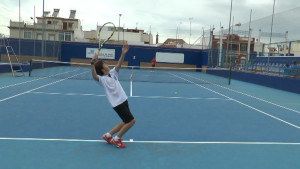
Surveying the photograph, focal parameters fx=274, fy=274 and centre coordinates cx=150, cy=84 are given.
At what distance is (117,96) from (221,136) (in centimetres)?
259

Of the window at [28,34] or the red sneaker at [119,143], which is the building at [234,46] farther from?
the window at [28,34]

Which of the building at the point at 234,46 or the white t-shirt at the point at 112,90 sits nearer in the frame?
the white t-shirt at the point at 112,90

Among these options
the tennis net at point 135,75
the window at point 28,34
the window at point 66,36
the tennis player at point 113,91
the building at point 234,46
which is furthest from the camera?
the window at point 66,36

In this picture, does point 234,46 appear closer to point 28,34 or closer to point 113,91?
point 28,34

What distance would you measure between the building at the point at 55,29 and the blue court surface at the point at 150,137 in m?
36.0

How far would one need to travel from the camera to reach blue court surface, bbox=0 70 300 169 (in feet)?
14.4

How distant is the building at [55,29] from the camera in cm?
4855

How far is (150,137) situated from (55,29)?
165 ft

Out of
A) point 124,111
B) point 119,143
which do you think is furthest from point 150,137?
point 124,111

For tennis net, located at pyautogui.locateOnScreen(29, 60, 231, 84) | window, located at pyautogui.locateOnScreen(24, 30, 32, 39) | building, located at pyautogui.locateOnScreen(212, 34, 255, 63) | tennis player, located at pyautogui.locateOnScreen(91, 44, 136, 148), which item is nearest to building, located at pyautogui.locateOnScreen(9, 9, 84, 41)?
window, located at pyautogui.locateOnScreen(24, 30, 32, 39)

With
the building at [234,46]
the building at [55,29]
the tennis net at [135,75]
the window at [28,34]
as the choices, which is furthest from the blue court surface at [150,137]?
the window at [28,34]

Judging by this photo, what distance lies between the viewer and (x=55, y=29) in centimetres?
5138

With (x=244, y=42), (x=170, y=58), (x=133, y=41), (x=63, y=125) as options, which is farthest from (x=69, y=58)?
(x=244, y=42)

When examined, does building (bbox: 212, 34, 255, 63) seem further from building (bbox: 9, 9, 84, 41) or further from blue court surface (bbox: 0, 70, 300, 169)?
building (bbox: 9, 9, 84, 41)
